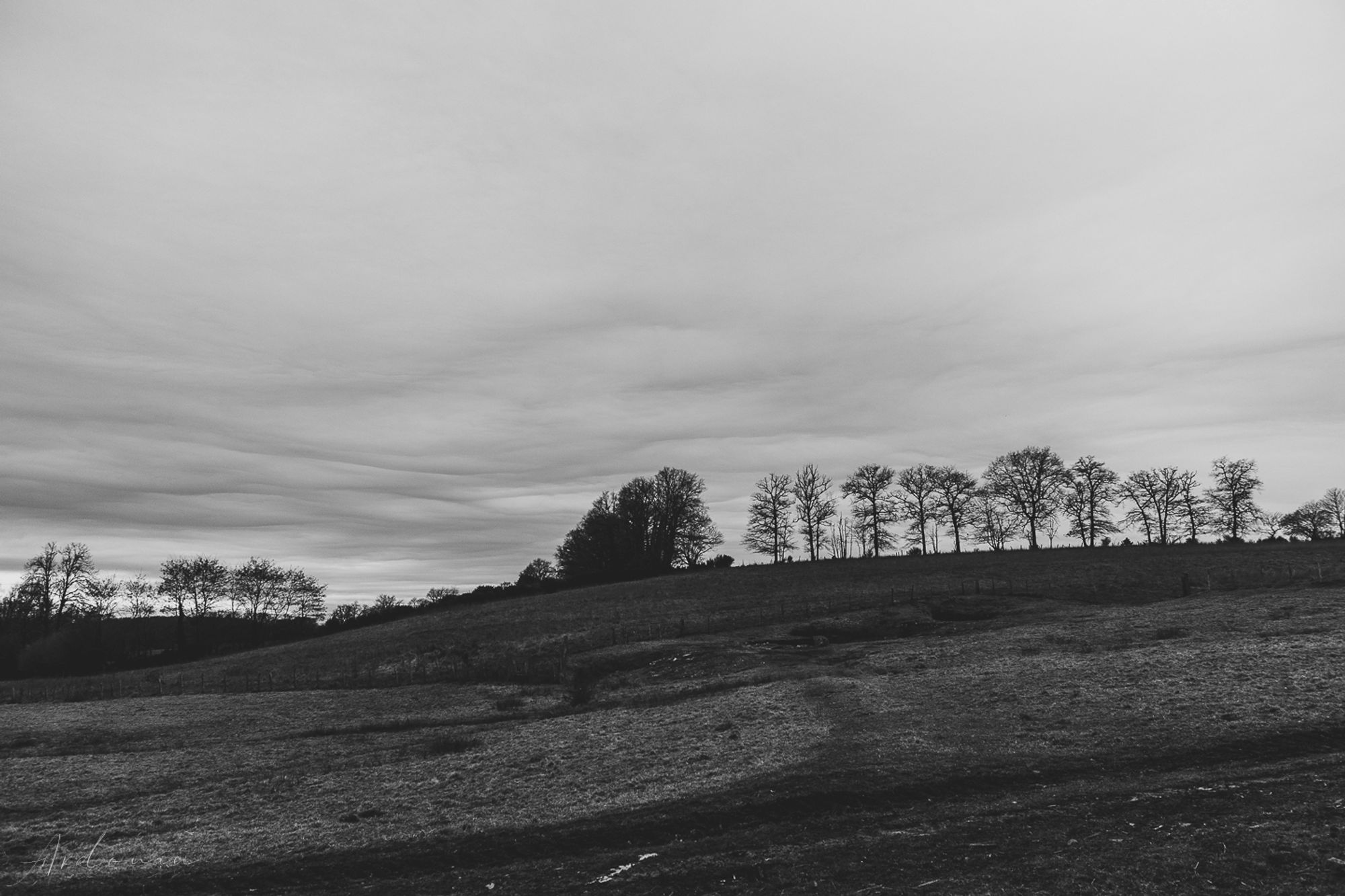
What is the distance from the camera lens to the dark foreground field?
1164 cm

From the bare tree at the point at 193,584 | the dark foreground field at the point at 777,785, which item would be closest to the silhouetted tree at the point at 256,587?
the bare tree at the point at 193,584

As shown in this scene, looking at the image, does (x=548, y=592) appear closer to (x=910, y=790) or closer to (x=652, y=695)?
(x=652, y=695)

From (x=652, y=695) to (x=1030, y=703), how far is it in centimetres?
1567

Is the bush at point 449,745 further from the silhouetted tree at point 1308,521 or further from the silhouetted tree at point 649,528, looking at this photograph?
the silhouetted tree at point 1308,521

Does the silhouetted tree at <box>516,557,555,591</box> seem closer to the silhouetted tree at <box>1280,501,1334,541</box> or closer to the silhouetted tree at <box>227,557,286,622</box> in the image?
the silhouetted tree at <box>227,557,286,622</box>

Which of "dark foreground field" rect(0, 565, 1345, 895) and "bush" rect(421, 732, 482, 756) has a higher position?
"dark foreground field" rect(0, 565, 1345, 895)

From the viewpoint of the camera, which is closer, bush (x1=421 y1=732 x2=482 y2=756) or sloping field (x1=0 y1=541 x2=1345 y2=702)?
bush (x1=421 y1=732 x2=482 y2=756)

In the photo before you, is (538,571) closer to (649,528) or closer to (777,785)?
(649,528)

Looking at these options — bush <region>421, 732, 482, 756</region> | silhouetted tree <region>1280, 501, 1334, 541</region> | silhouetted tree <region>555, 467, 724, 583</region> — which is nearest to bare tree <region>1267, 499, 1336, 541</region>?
silhouetted tree <region>1280, 501, 1334, 541</region>

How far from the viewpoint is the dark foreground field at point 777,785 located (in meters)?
11.6

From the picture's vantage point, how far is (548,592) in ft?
300

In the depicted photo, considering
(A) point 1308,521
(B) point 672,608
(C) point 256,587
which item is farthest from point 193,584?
(A) point 1308,521

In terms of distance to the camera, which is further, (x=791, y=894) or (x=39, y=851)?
(x=39, y=851)

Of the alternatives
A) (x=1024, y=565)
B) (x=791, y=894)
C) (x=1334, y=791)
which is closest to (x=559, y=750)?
(x=791, y=894)
